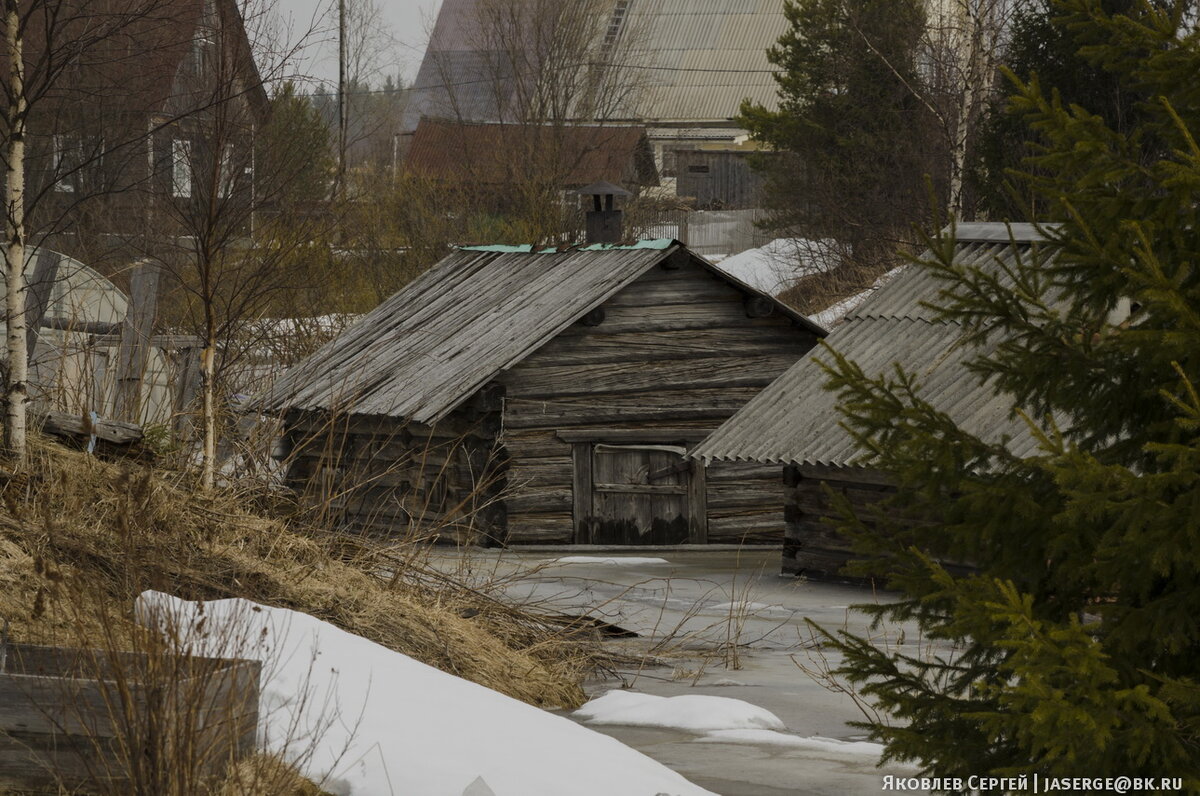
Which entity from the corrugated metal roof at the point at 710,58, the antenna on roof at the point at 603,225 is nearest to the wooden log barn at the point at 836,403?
the antenna on roof at the point at 603,225

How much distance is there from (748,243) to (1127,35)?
1800 inches

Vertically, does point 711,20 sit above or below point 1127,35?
above

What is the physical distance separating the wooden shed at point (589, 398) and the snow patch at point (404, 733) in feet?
39.6

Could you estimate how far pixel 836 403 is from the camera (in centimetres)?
1520

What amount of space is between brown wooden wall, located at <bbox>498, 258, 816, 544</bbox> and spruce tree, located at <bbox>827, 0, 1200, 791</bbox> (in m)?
14.7

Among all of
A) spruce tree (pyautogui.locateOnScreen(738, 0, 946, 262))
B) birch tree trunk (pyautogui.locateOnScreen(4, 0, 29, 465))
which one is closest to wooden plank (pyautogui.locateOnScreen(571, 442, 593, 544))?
birch tree trunk (pyautogui.locateOnScreen(4, 0, 29, 465))

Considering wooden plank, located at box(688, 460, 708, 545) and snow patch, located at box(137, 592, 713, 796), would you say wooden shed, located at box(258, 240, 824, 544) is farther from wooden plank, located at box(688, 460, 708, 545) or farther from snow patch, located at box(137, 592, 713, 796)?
snow patch, located at box(137, 592, 713, 796)

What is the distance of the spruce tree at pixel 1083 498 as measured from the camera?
4.21 metres

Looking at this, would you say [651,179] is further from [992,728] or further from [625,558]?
[992,728]

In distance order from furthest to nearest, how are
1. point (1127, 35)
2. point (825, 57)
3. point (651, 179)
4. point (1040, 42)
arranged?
point (651, 179) → point (825, 57) → point (1040, 42) → point (1127, 35)

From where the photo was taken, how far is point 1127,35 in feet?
15.9

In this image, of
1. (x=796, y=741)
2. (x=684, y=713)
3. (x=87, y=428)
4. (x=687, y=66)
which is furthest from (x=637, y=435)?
(x=687, y=66)

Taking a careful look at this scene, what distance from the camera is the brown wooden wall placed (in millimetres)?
20250

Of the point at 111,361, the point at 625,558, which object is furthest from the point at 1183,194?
the point at 625,558
